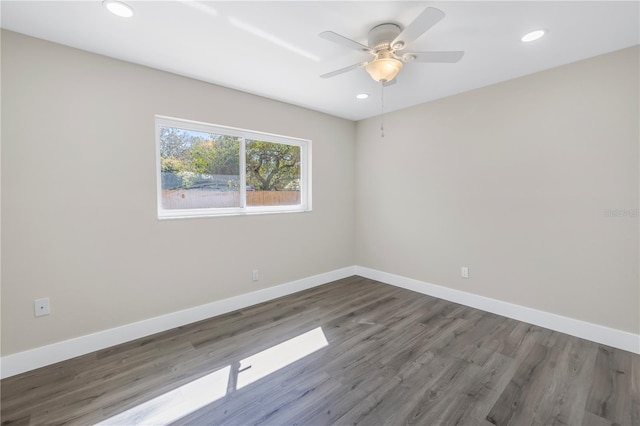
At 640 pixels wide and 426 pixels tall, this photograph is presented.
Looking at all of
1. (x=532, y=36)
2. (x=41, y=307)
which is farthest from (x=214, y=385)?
(x=532, y=36)

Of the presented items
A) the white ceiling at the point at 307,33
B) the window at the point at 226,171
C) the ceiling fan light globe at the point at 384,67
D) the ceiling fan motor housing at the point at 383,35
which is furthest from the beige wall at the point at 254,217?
the ceiling fan motor housing at the point at 383,35

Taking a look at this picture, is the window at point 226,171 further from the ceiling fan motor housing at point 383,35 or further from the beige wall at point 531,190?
the ceiling fan motor housing at point 383,35

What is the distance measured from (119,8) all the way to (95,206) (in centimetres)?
147

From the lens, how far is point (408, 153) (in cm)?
379

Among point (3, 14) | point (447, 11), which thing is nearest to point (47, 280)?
point (3, 14)

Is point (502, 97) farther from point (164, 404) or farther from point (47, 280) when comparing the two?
point (47, 280)

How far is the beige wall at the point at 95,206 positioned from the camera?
2.03 metres

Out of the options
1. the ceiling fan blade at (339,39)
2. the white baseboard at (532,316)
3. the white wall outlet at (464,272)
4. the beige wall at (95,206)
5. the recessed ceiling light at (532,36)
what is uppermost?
the recessed ceiling light at (532,36)

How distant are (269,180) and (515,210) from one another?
9.10 ft

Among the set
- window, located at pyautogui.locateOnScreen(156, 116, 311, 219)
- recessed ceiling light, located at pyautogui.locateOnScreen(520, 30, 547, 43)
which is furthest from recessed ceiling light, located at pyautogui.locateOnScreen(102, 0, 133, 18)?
recessed ceiling light, located at pyautogui.locateOnScreen(520, 30, 547, 43)

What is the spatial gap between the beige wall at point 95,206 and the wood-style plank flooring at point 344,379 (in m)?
0.39

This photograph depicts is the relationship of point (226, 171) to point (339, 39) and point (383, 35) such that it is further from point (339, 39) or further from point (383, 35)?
point (383, 35)

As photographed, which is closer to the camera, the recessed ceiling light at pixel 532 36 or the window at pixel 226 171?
the recessed ceiling light at pixel 532 36

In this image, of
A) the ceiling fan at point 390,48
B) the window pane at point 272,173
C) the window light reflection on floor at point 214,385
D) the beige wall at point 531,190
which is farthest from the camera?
the window pane at point 272,173
